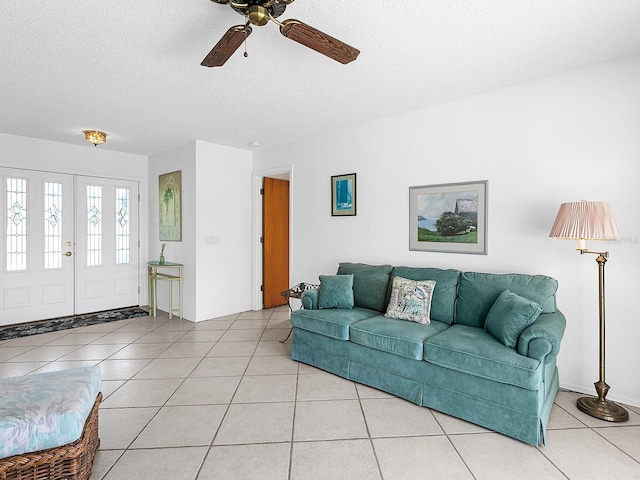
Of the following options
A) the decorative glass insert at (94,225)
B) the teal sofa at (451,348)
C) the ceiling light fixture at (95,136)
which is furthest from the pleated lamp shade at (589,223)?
the decorative glass insert at (94,225)

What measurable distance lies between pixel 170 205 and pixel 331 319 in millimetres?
3458

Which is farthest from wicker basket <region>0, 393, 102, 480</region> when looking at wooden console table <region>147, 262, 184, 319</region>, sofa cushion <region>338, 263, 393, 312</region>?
wooden console table <region>147, 262, 184, 319</region>

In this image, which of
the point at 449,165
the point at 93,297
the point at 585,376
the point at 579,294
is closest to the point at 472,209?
the point at 449,165

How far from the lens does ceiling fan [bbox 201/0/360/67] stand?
65.9 inches

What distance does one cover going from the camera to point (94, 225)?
210 inches

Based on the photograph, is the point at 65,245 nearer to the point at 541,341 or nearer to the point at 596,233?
the point at 541,341

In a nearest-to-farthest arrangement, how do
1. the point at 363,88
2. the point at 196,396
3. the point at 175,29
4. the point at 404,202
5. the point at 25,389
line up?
the point at 25,389
the point at 175,29
the point at 196,396
the point at 363,88
the point at 404,202

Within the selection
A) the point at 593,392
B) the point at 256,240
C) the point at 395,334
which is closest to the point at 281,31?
the point at 395,334

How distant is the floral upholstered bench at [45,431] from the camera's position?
1.52 m

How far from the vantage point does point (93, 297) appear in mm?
5379

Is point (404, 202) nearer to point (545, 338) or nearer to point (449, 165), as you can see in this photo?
point (449, 165)

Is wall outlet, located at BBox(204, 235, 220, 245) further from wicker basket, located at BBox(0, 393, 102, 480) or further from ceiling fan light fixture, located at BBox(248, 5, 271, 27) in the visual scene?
ceiling fan light fixture, located at BBox(248, 5, 271, 27)

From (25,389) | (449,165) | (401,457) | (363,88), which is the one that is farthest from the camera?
(449,165)

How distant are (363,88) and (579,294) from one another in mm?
2447
